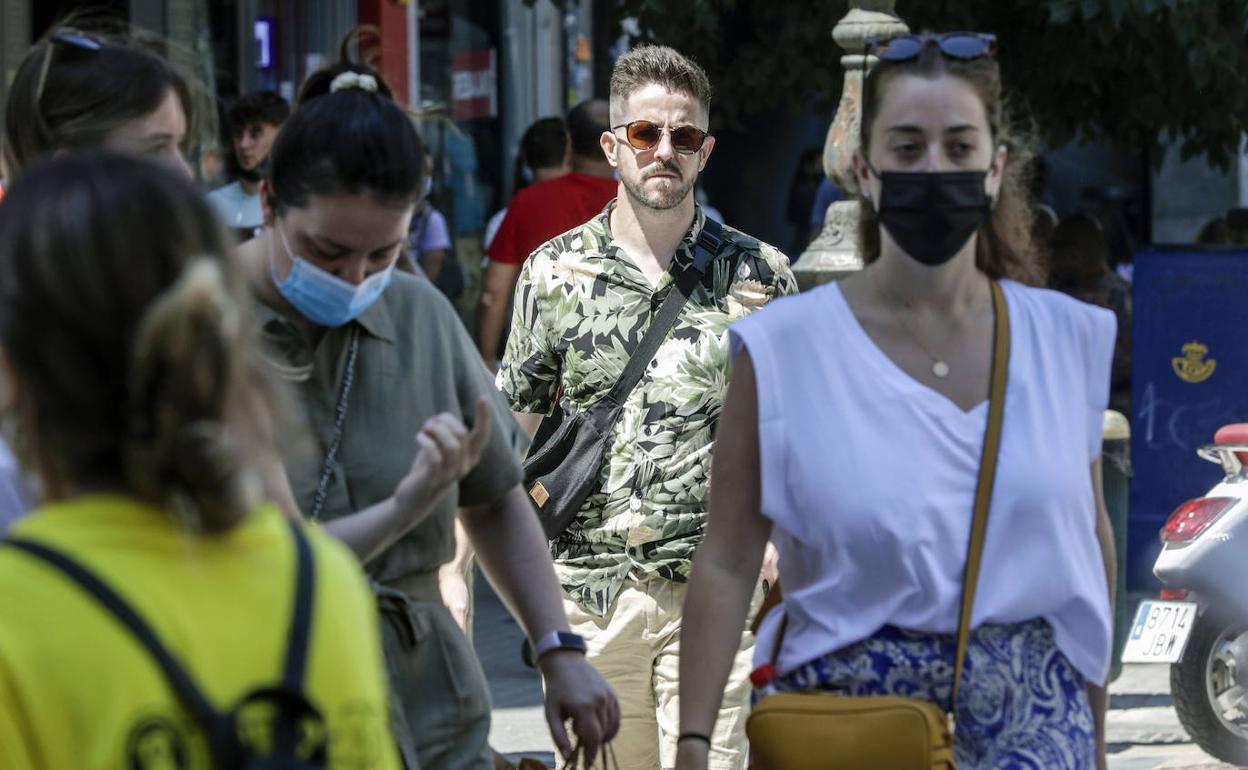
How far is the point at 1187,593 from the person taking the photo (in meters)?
7.41

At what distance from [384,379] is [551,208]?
5414 millimetres

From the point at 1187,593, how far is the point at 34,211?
20.1 ft

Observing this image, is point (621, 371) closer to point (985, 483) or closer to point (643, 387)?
point (643, 387)

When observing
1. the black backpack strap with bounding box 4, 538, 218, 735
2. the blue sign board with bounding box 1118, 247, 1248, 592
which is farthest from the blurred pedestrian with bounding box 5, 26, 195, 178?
the blue sign board with bounding box 1118, 247, 1248, 592

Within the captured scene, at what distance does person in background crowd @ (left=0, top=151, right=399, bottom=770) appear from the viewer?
180 centimetres

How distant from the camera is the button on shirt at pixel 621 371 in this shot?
474 cm

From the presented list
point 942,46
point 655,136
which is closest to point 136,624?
point 942,46

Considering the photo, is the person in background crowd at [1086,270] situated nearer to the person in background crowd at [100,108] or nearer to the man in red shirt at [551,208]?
the man in red shirt at [551,208]

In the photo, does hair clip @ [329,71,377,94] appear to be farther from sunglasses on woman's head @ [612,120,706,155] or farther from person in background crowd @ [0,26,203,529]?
Answer: sunglasses on woman's head @ [612,120,706,155]

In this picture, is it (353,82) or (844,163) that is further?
(844,163)

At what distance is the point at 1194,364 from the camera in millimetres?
9414

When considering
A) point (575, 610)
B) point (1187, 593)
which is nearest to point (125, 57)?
point (575, 610)

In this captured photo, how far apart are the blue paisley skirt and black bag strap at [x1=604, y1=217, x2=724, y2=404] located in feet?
5.76

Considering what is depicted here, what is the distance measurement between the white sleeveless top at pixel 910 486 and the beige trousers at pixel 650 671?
4.99ft
